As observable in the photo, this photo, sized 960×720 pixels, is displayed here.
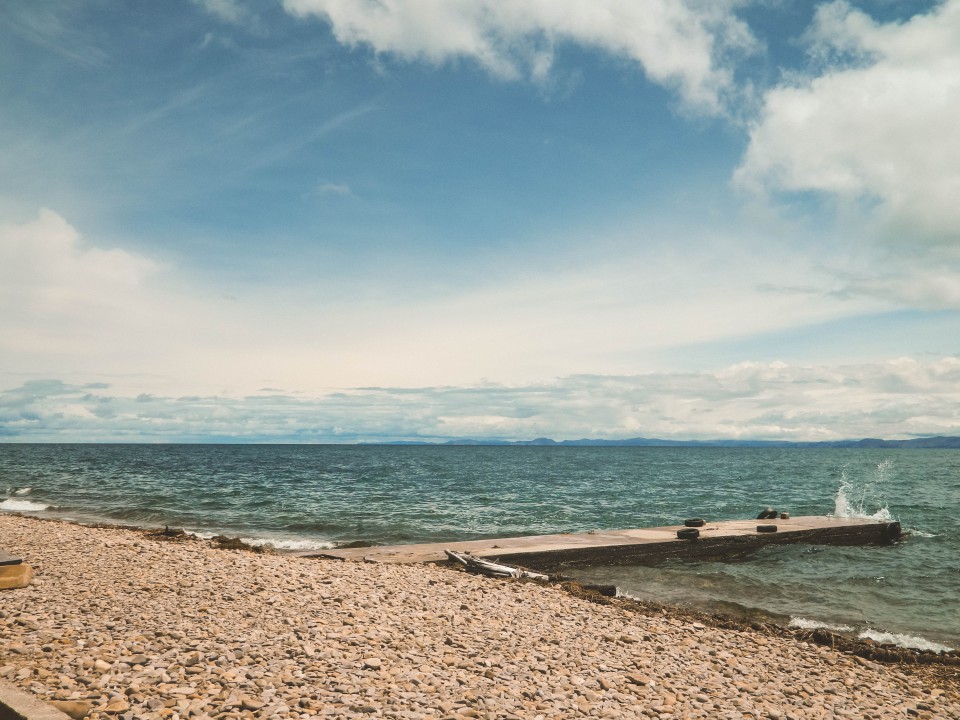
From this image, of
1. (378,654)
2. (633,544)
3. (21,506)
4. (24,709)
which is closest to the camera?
(24,709)

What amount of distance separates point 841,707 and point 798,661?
1954 millimetres

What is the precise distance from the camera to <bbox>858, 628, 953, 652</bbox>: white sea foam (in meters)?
12.7

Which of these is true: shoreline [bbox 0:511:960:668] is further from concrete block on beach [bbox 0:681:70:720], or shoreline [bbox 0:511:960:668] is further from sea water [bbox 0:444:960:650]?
concrete block on beach [bbox 0:681:70:720]

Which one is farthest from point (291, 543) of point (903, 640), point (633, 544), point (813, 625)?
point (903, 640)

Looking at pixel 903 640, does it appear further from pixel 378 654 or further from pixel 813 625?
pixel 378 654

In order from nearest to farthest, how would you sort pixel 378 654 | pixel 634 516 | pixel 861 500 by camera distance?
pixel 378 654 → pixel 634 516 → pixel 861 500

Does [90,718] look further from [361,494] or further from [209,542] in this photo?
[361,494]

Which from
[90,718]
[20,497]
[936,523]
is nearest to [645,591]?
[90,718]

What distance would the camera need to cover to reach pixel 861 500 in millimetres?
46719

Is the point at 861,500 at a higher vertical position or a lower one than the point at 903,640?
lower

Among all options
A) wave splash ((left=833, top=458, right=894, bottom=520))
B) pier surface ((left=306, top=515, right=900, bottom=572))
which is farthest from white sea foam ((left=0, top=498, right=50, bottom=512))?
wave splash ((left=833, top=458, right=894, bottom=520))

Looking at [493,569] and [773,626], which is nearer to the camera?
[773,626]

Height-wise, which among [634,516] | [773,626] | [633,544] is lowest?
[634,516]

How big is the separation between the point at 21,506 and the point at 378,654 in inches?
1385
